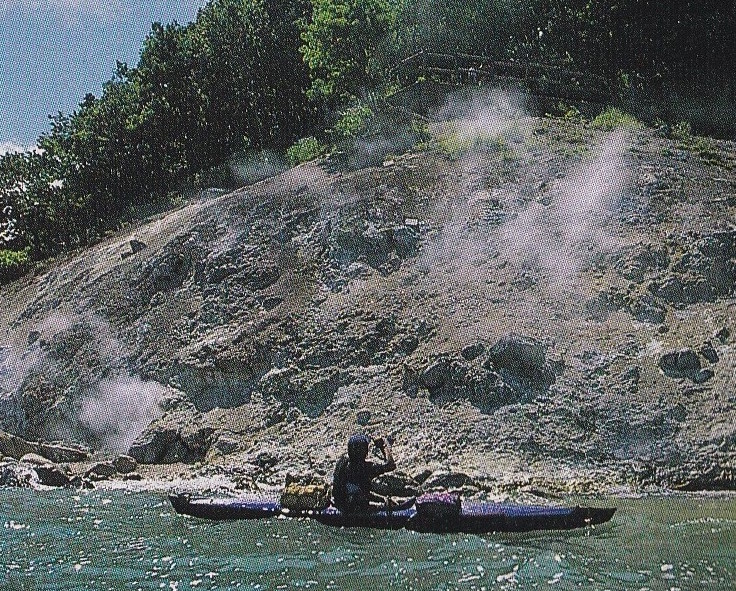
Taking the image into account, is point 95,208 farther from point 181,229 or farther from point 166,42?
point 181,229

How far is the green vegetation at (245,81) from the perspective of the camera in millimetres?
49438

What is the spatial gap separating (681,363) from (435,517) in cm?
1025

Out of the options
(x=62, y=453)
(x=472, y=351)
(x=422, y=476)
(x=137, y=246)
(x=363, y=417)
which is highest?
(x=137, y=246)

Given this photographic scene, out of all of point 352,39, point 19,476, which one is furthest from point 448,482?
point 352,39

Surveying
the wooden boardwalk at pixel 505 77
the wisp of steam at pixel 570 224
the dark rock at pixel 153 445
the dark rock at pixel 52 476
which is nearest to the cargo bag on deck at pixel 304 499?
the dark rock at pixel 52 476

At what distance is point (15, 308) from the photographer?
134 feet

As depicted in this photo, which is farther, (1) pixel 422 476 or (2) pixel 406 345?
(2) pixel 406 345

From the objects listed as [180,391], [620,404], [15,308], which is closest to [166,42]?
[15,308]

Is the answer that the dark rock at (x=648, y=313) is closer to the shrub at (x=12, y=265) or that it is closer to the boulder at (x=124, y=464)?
the boulder at (x=124, y=464)

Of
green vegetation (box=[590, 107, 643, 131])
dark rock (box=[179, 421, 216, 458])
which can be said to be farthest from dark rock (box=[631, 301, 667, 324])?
green vegetation (box=[590, 107, 643, 131])

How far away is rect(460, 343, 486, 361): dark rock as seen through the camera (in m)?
25.6

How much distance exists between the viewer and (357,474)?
1797 centimetres

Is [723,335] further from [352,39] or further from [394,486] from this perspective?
[352,39]

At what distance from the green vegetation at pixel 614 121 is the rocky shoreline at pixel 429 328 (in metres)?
1.36
